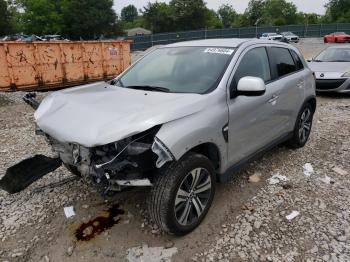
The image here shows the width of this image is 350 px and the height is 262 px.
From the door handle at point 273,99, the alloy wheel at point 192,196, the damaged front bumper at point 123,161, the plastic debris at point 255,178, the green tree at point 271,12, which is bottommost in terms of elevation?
the plastic debris at point 255,178

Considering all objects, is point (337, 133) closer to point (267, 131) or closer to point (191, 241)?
point (267, 131)

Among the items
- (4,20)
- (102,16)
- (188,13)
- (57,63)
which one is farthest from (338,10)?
(57,63)

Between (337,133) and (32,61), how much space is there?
329 inches

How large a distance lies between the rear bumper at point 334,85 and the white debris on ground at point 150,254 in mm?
7861

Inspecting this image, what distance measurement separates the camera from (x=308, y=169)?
193 inches

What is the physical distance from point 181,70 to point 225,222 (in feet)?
5.56

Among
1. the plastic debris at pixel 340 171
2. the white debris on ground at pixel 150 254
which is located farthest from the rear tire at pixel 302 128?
the white debris on ground at pixel 150 254

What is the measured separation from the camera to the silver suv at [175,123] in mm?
2953

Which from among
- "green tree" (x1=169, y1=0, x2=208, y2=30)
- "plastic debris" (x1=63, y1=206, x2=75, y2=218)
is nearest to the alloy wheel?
"plastic debris" (x1=63, y1=206, x2=75, y2=218)

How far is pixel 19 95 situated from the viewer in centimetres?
1039

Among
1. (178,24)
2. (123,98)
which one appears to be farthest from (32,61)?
(178,24)

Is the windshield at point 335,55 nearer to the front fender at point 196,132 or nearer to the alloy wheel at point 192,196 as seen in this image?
the front fender at point 196,132

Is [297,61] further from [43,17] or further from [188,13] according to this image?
[188,13]

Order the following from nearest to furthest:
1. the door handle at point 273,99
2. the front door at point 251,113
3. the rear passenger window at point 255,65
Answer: the front door at point 251,113, the rear passenger window at point 255,65, the door handle at point 273,99
